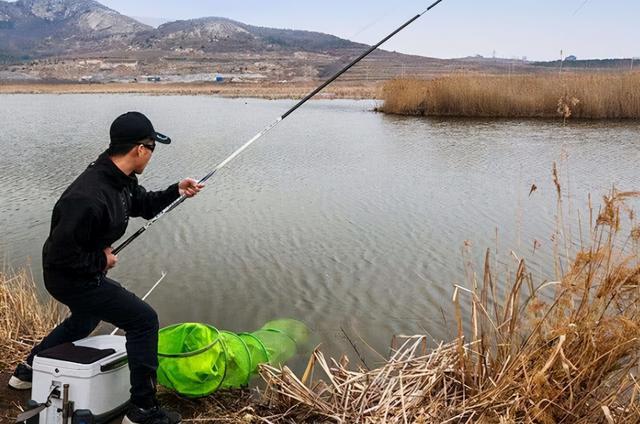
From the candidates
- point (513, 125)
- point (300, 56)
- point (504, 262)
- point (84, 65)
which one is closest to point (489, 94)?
point (513, 125)

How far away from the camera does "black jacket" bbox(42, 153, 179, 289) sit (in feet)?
9.01

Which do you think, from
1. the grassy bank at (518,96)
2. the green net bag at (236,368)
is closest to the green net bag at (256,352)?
the green net bag at (236,368)

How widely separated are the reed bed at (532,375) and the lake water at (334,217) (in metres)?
1.12

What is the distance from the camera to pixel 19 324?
13.9 feet

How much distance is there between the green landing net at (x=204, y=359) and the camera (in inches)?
134

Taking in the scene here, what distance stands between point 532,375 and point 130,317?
78.3 inches

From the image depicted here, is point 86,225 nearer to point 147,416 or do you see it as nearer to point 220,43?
point 147,416

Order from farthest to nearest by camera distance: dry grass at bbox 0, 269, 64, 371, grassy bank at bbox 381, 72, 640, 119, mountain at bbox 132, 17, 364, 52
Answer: mountain at bbox 132, 17, 364, 52
grassy bank at bbox 381, 72, 640, 119
dry grass at bbox 0, 269, 64, 371

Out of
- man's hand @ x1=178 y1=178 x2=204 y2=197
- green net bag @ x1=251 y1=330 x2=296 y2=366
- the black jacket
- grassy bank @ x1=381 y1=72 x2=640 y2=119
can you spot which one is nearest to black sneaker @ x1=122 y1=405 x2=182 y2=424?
the black jacket

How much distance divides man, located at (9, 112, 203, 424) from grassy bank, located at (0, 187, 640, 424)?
42cm

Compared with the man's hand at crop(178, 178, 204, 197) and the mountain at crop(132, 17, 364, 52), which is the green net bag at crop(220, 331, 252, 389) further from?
the mountain at crop(132, 17, 364, 52)

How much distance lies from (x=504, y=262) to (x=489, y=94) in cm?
1725

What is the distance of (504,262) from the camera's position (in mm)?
6242

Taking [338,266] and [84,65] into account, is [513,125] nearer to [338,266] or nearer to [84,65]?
[338,266]
